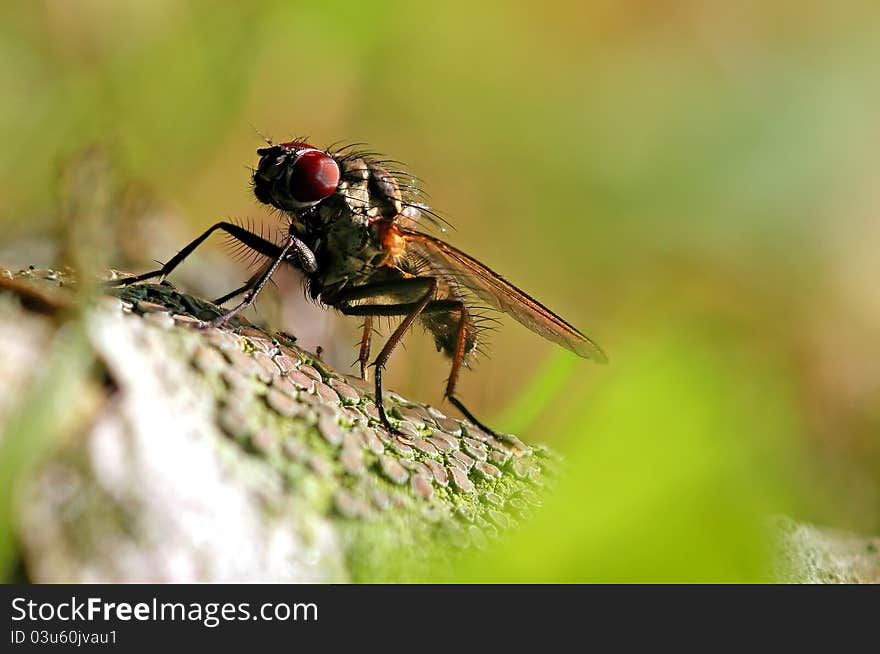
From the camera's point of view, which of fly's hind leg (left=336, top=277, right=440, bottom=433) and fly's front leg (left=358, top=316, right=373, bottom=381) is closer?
fly's hind leg (left=336, top=277, right=440, bottom=433)

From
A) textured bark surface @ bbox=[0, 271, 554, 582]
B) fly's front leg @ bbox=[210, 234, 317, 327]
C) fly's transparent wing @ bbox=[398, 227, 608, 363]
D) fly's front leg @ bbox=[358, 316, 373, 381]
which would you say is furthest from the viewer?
fly's front leg @ bbox=[358, 316, 373, 381]

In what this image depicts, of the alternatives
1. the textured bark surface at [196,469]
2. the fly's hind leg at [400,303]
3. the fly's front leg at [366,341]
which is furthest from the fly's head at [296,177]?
the textured bark surface at [196,469]

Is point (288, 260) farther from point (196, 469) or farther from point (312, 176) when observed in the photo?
point (196, 469)

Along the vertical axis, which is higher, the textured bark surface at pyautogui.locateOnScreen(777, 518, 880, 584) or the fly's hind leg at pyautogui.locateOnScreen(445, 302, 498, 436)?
the textured bark surface at pyautogui.locateOnScreen(777, 518, 880, 584)

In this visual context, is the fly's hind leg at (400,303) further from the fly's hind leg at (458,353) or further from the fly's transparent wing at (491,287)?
the fly's transparent wing at (491,287)

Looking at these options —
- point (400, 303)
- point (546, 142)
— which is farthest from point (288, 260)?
point (546, 142)

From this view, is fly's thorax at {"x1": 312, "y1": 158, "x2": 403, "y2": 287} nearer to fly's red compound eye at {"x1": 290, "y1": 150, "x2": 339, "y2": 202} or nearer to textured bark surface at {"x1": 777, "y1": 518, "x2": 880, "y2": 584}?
fly's red compound eye at {"x1": 290, "y1": 150, "x2": 339, "y2": 202}

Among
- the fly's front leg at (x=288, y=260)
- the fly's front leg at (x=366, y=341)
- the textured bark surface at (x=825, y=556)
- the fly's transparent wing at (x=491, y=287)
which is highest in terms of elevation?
the textured bark surface at (x=825, y=556)

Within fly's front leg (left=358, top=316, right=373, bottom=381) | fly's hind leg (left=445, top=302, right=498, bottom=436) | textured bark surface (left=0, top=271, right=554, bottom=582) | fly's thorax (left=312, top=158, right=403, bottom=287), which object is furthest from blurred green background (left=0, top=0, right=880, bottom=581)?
textured bark surface (left=0, top=271, right=554, bottom=582)

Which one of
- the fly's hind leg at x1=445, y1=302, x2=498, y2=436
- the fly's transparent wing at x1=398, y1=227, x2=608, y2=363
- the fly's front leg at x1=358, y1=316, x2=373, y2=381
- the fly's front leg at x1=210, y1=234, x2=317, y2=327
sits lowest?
the fly's front leg at x1=358, y1=316, x2=373, y2=381
